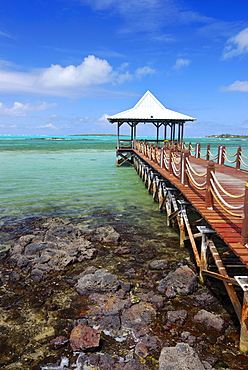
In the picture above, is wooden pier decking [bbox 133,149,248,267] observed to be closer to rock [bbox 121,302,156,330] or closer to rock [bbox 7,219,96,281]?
rock [bbox 121,302,156,330]

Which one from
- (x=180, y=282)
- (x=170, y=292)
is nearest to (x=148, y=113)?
(x=180, y=282)

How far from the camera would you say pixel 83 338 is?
15.3 ft

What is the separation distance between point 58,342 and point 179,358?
1936 millimetres

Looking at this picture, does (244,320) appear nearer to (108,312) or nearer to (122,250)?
(108,312)

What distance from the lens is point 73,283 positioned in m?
6.73

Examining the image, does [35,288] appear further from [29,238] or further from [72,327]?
[29,238]

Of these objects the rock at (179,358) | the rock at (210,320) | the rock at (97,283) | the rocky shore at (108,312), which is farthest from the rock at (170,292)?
the rock at (179,358)

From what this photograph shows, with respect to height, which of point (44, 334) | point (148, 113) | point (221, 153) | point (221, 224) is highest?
point (148, 113)

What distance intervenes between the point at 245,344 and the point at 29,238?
669 cm

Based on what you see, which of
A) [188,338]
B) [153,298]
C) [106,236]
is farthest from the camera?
[106,236]

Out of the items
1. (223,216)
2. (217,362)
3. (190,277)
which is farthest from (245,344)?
(223,216)

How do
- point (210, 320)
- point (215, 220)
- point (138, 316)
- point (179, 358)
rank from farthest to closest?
point (215, 220)
point (138, 316)
point (210, 320)
point (179, 358)

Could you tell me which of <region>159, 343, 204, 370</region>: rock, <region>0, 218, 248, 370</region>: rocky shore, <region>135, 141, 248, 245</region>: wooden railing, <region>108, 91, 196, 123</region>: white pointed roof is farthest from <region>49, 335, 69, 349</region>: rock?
<region>108, 91, 196, 123</region>: white pointed roof

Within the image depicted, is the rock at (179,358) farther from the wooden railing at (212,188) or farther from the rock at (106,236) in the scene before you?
the rock at (106,236)
